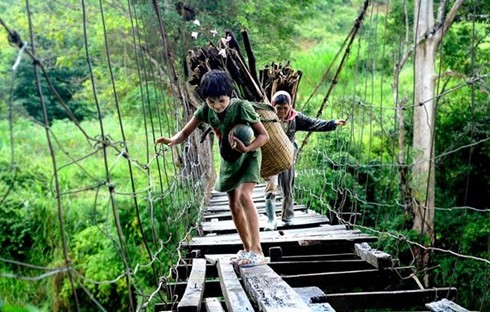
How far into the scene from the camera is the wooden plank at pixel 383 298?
1.77m

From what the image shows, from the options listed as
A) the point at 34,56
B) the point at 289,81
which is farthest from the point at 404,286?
the point at 34,56

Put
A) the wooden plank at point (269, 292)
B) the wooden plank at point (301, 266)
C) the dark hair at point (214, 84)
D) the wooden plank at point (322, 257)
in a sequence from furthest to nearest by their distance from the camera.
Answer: the wooden plank at point (322, 257) → the wooden plank at point (301, 266) → the dark hair at point (214, 84) → the wooden plank at point (269, 292)

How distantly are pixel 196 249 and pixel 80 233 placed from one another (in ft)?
18.6

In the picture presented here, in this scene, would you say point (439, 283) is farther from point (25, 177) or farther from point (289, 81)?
point (25, 177)

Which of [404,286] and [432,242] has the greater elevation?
[404,286]

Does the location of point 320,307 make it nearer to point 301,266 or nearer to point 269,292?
point 269,292

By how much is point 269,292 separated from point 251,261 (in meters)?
0.42

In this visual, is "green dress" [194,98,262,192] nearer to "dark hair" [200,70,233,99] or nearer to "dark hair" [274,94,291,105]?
"dark hair" [200,70,233,99]

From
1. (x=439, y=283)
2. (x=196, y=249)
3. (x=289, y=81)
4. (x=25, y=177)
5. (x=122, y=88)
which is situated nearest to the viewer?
(x=196, y=249)

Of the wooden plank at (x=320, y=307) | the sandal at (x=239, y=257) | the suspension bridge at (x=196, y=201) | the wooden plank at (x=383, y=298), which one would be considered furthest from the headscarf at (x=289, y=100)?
the wooden plank at (x=320, y=307)

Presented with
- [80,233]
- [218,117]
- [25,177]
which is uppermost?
[218,117]

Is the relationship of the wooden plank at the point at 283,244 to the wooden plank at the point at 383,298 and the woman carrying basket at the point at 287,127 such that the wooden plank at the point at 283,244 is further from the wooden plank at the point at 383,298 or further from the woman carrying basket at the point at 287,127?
the wooden plank at the point at 383,298

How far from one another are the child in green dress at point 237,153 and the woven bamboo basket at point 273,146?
206 mm

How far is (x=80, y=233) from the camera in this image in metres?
7.82
